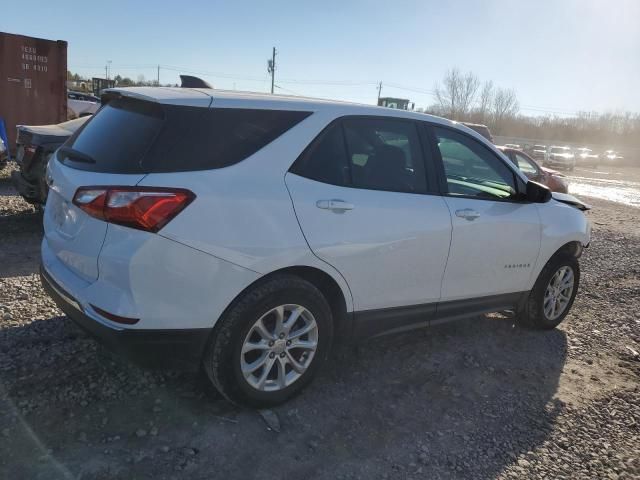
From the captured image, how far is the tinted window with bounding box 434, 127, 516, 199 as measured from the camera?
3.84 meters

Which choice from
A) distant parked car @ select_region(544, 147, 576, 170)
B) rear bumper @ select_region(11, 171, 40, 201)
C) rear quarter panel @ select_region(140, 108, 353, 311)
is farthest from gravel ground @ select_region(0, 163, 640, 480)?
distant parked car @ select_region(544, 147, 576, 170)

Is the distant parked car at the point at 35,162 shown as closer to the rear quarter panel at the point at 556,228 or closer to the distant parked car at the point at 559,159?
the rear quarter panel at the point at 556,228

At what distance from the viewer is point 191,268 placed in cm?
265

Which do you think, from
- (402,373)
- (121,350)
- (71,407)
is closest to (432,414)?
(402,373)

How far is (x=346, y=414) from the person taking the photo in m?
3.23

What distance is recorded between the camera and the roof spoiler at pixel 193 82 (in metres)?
3.76

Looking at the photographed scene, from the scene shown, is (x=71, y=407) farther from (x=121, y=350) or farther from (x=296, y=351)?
(x=296, y=351)

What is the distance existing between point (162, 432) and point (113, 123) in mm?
1763

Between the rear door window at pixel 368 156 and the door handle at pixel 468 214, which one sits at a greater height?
the rear door window at pixel 368 156

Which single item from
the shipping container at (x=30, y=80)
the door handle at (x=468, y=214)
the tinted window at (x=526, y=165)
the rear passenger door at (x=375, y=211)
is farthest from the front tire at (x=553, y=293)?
the shipping container at (x=30, y=80)

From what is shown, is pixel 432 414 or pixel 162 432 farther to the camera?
pixel 432 414

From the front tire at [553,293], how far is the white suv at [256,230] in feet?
3.29

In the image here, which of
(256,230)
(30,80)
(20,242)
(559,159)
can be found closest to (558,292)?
(256,230)

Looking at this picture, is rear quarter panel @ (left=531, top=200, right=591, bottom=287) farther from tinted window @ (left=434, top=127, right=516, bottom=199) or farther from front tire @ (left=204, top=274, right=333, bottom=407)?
front tire @ (left=204, top=274, right=333, bottom=407)
